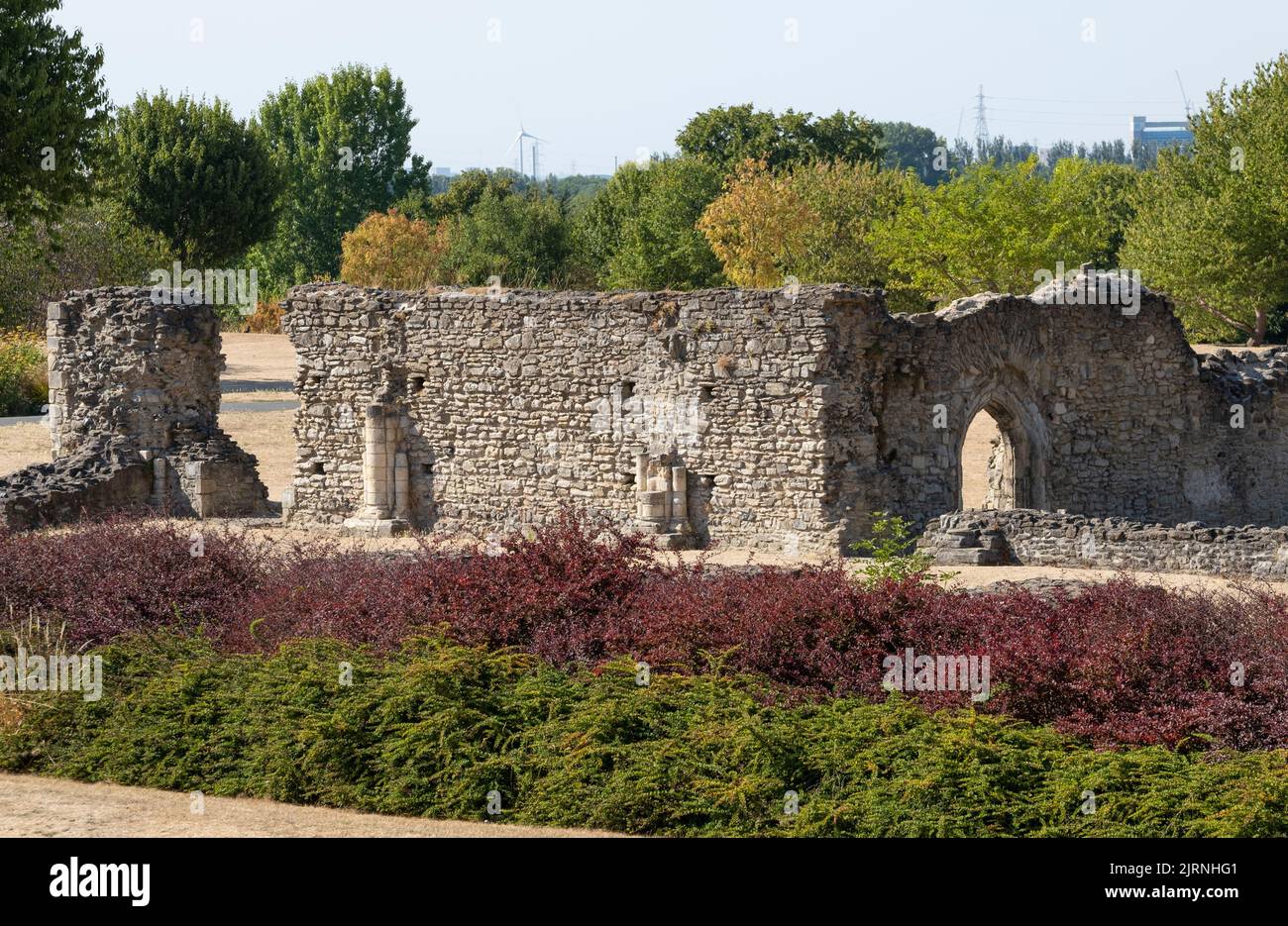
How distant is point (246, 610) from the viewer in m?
14.9

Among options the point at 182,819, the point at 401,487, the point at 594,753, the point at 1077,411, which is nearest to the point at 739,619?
the point at 594,753

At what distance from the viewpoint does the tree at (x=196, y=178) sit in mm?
54000

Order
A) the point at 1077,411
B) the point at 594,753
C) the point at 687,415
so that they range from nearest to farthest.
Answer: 1. the point at 594,753
2. the point at 687,415
3. the point at 1077,411

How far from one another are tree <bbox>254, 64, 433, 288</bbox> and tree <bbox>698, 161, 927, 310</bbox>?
21.1 metres

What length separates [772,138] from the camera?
70688 millimetres

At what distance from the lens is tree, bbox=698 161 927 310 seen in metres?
51.7

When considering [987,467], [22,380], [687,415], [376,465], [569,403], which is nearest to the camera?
[687,415]

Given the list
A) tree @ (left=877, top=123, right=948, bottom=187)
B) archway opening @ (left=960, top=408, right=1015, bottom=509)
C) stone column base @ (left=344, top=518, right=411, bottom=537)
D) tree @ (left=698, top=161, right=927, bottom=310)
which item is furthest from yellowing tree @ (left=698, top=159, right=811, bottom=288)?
tree @ (left=877, top=123, right=948, bottom=187)

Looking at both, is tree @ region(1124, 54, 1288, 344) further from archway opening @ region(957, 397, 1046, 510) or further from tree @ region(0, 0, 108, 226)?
tree @ region(0, 0, 108, 226)

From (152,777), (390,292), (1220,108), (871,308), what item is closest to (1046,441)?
(871,308)

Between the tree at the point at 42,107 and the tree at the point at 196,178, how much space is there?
29.2 metres

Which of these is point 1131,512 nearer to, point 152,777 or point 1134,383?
point 1134,383

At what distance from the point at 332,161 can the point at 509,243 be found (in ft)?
53.0

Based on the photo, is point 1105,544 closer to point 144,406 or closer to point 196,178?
point 144,406
